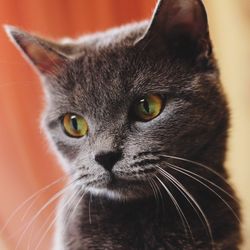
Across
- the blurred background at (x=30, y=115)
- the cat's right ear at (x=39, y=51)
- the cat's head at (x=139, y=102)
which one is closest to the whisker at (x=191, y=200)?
the cat's head at (x=139, y=102)

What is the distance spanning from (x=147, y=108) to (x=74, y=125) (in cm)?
17

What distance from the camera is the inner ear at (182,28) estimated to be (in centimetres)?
95

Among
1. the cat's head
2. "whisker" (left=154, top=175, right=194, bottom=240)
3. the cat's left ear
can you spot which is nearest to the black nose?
the cat's head

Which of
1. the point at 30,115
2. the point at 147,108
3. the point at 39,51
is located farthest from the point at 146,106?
the point at 30,115

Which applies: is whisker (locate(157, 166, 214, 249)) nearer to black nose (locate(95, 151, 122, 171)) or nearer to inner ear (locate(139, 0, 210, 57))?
black nose (locate(95, 151, 122, 171))

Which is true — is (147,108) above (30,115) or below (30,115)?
below

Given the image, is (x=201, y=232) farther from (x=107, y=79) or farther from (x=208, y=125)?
(x=107, y=79)

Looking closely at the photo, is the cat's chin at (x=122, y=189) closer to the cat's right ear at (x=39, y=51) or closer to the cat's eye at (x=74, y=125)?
the cat's eye at (x=74, y=125)

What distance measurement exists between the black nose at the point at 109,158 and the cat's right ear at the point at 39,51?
250 mm

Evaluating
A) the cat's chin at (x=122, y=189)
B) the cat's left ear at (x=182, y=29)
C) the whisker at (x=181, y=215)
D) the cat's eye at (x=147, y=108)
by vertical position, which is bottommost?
the whisker at (x=181, y=215)

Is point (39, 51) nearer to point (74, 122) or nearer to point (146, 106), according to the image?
point (74, 122)

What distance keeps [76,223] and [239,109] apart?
2.87ft

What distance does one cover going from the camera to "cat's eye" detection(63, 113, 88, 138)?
101 cm

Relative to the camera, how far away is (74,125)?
103cm
